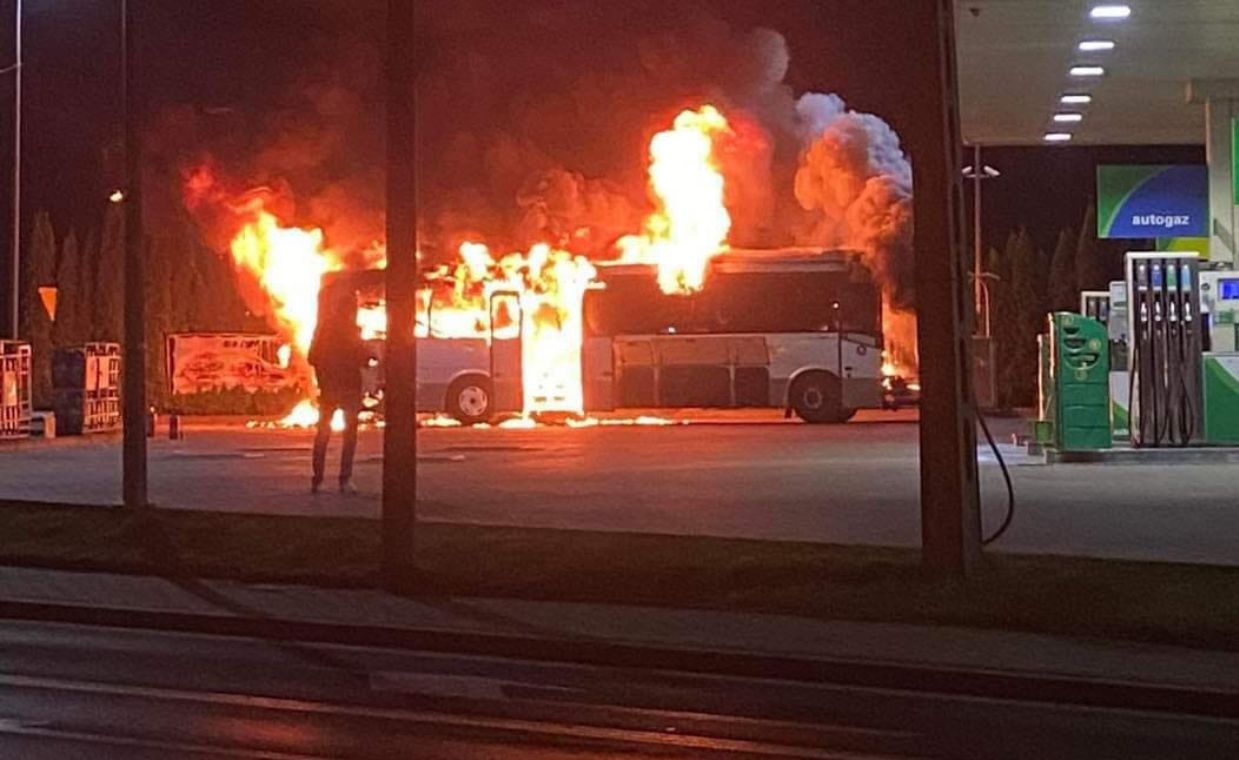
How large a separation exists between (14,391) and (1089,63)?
1879 centimetres

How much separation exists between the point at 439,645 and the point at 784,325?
92.0ft

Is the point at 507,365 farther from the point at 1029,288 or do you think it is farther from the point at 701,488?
the point at 701,488

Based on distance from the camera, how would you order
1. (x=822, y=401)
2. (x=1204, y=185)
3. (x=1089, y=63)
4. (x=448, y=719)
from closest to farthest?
(x=448, y=719) → (x=1089, y=63) → (x=1204, y=185) → (x=822, y=401)

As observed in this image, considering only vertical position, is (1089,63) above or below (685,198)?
below

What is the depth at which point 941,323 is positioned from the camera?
1278 cm

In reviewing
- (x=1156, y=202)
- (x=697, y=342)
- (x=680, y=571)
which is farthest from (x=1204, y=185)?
(x=680, y=571)

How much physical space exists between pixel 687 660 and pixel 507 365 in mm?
28771

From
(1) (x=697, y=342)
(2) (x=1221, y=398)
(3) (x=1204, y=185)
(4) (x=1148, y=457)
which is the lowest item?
(4) (x=1148, y=457)

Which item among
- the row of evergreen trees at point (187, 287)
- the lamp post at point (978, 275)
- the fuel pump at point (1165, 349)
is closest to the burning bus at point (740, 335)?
the lamp post at point (978, 275)

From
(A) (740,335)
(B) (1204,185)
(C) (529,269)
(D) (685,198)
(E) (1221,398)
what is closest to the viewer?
(E) (1221,398)

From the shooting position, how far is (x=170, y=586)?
13.7m

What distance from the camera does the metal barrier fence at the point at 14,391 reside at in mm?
31641

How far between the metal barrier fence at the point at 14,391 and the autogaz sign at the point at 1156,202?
1961cm

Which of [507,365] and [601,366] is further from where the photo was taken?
[601,366]
